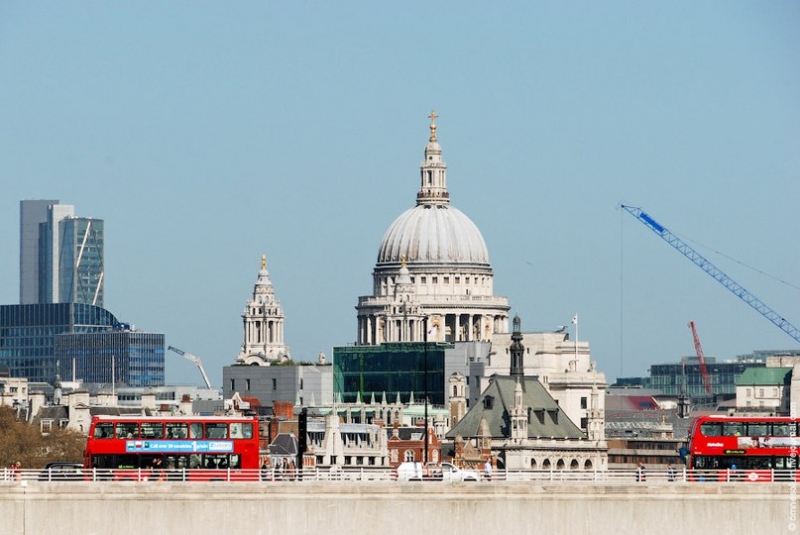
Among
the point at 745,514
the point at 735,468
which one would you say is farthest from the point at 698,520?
the point at 735,468

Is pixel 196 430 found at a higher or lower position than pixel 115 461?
higher

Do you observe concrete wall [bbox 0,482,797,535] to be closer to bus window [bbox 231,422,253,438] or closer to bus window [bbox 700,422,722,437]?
bus window [bbox 231,422,253,438]

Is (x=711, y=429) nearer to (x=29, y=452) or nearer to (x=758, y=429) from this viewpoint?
(x=758, y=429)

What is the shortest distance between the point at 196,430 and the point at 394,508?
1251 cm

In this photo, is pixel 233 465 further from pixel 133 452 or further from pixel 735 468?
pixel 735 468

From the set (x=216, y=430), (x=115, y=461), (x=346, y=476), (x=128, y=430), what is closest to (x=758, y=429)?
(x=346, y=476)

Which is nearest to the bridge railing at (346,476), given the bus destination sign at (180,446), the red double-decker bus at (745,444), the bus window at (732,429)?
the bus destination sign at (180,446)

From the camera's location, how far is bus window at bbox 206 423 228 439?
114 metres

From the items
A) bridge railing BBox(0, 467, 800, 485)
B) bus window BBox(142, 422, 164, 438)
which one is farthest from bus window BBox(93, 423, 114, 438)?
bridge railing BBox(0, 467, 800, 485)

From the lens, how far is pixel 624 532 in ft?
342

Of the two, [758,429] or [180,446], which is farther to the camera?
[758,429]

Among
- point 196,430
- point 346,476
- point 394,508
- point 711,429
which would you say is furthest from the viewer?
point 711,429

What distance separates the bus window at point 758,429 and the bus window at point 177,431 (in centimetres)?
2092

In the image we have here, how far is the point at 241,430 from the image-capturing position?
374 ft
